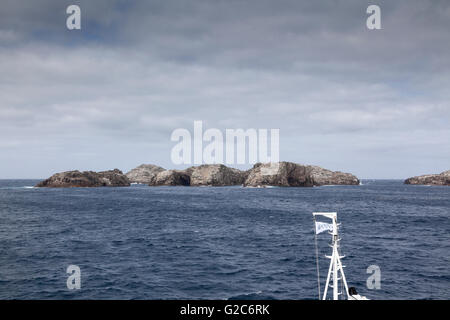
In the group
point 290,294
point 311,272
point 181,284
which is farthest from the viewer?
point 311,272

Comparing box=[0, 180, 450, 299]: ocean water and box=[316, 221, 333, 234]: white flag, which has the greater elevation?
box=[316, 221, 333, 234]: white flag

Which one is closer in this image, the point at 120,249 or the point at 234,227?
the point at 120,249

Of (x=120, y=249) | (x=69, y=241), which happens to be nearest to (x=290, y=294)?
(x=120, y=249)

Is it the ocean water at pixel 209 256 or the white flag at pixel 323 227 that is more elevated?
the white flag at pixel 323 227

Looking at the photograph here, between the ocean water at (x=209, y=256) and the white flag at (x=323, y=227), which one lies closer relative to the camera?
the white flag at (x=323, y=227)

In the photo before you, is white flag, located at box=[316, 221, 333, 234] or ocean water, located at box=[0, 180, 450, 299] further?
ocean water, located at box=[0, 180, 450, 299]

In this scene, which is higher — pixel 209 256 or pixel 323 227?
pixel 323 227

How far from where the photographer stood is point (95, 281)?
1217 inches

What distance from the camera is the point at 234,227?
6131 centimetres

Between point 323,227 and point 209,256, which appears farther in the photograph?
point 209,256
